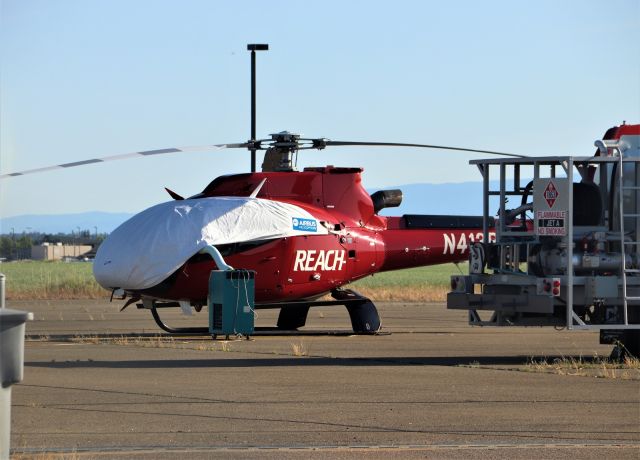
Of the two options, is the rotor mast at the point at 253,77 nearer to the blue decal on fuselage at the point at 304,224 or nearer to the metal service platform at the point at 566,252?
Result: the blue decal on fuselage at the point at 304,224

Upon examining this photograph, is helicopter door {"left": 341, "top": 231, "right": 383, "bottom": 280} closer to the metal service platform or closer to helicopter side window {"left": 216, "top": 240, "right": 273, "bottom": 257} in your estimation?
helicopter side window {"left": 216, "top": 240, "right": 273, "bottom": 257}

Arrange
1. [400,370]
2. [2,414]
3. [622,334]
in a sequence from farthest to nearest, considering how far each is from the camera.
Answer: [622,334] < [400,370] < [2,414]

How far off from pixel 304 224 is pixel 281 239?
0.64 metres

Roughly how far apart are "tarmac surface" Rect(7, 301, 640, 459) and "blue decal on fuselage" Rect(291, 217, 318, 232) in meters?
2.06

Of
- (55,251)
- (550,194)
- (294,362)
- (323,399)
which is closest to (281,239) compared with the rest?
(294,362)

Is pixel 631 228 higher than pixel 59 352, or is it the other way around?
pixel 631 228

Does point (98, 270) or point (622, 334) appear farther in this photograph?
point (98, 270)

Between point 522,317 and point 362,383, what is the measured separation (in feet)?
10.7

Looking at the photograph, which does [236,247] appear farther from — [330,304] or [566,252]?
[566,252]

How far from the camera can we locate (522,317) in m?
17.8

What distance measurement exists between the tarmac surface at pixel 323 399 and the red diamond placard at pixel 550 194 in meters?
2.25

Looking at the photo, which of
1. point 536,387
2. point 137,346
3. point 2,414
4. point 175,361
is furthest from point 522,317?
point 2,414

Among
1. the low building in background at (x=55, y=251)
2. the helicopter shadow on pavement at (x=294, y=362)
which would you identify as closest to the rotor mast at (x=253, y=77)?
the helicopter shadow on pavement at (x=294, y=362)

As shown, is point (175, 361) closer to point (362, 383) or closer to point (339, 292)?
point (362, 383)
